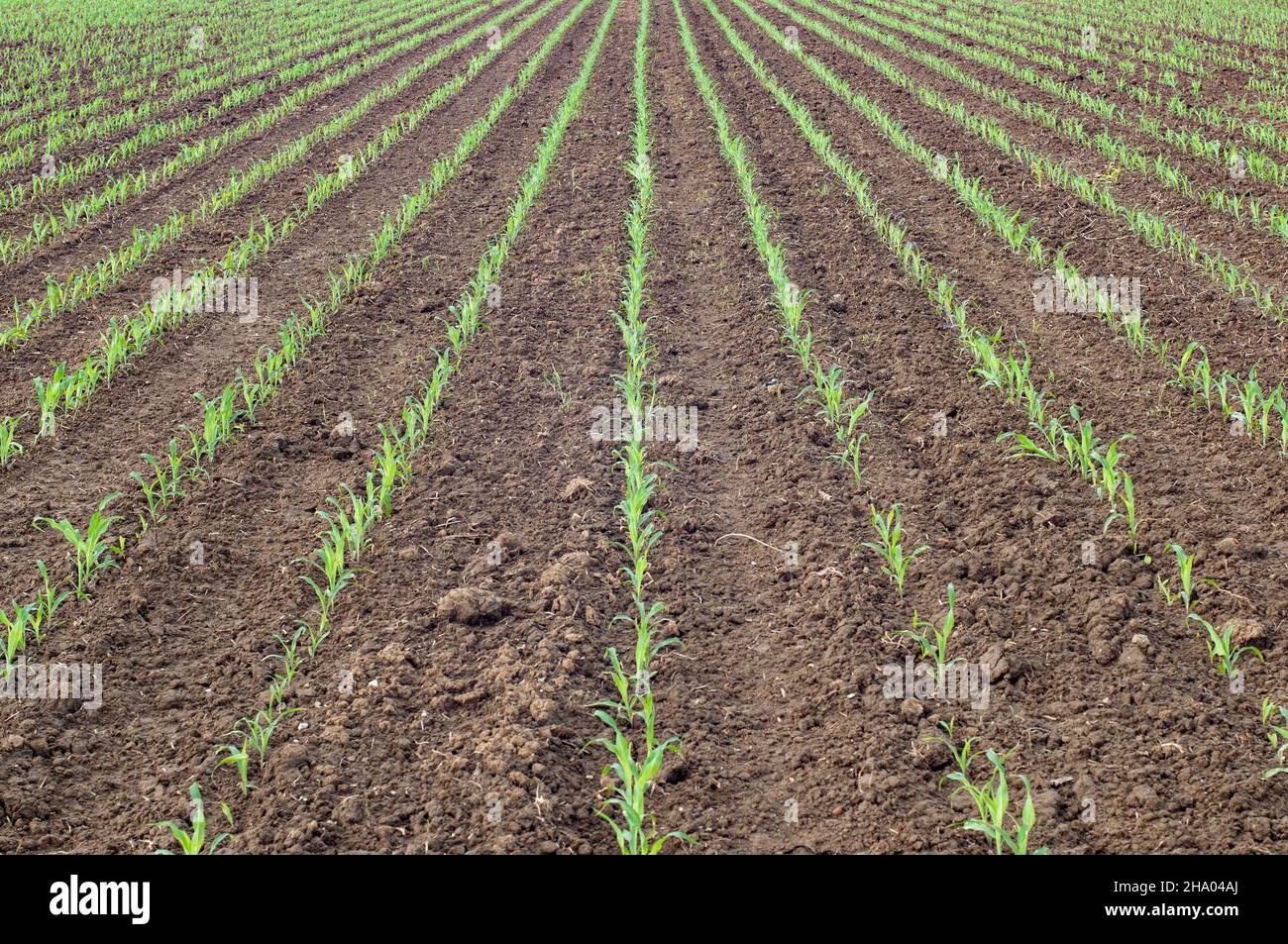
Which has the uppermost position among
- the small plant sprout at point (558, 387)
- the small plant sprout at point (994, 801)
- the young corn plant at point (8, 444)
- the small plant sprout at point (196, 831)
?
the small plant sprout at point (558, 387)

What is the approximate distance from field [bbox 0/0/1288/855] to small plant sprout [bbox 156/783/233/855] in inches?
0.9

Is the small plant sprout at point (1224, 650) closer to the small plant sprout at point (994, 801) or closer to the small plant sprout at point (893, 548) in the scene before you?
the small plant sprout at point (994, 801)

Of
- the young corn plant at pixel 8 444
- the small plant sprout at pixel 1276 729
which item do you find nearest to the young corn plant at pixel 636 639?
the small plant sprout at pixel 1276 729

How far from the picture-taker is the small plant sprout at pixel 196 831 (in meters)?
3.06

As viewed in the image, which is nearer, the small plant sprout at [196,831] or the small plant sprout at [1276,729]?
the small plant sprout at [196,831]

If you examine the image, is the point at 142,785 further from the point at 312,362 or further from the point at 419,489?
the point at 312,362

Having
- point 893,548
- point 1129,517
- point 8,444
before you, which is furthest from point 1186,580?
point 8,444

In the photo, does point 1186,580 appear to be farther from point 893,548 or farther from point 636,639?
point 636,639

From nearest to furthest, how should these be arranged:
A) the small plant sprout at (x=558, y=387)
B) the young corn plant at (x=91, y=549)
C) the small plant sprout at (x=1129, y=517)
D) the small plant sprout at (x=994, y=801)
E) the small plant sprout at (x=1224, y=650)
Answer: the small plant sprout at (x=994, y=801) < the small plant sprout at (x=1224, y=650) < the young corn plant at (x=91, y=549) < the small plant sprout at (x=1129, y=517) < the small plant sprout at (x=558, y=387)

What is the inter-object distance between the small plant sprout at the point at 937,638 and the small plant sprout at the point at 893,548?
24cm

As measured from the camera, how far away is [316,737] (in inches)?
145

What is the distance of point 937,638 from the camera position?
13.5 ft
